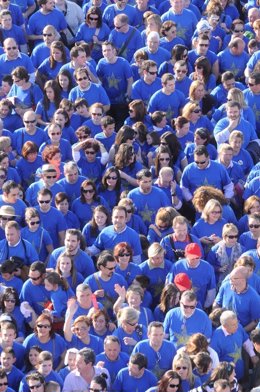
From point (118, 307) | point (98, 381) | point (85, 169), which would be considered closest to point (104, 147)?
point (85, 169)

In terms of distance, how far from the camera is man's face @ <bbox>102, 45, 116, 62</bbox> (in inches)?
838

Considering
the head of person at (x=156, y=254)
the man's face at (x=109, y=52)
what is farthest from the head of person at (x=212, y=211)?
the man's face at (x=109, y=52)

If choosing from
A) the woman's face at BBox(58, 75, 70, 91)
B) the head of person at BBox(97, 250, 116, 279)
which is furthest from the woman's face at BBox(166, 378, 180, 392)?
the woman's face at BBox(58, 75, 70, 91)

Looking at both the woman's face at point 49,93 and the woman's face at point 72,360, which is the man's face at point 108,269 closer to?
the woman's face at point 72,360

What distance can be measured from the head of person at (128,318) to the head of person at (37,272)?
1086mm

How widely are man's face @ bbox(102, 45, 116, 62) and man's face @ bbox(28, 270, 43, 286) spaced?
181 inches

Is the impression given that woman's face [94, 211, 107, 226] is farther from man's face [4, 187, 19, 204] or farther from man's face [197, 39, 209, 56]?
man's face [197, 39, 209, 56]

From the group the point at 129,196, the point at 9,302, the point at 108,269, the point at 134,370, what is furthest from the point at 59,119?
the point at 134,370

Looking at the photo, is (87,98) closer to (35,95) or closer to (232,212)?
(35,95)

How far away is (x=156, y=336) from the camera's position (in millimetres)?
16578

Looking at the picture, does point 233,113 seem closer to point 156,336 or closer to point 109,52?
point 109,52

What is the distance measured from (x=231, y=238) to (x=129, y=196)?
146 centimetres

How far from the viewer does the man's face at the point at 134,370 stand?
16203mm

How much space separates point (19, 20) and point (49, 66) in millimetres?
1406
